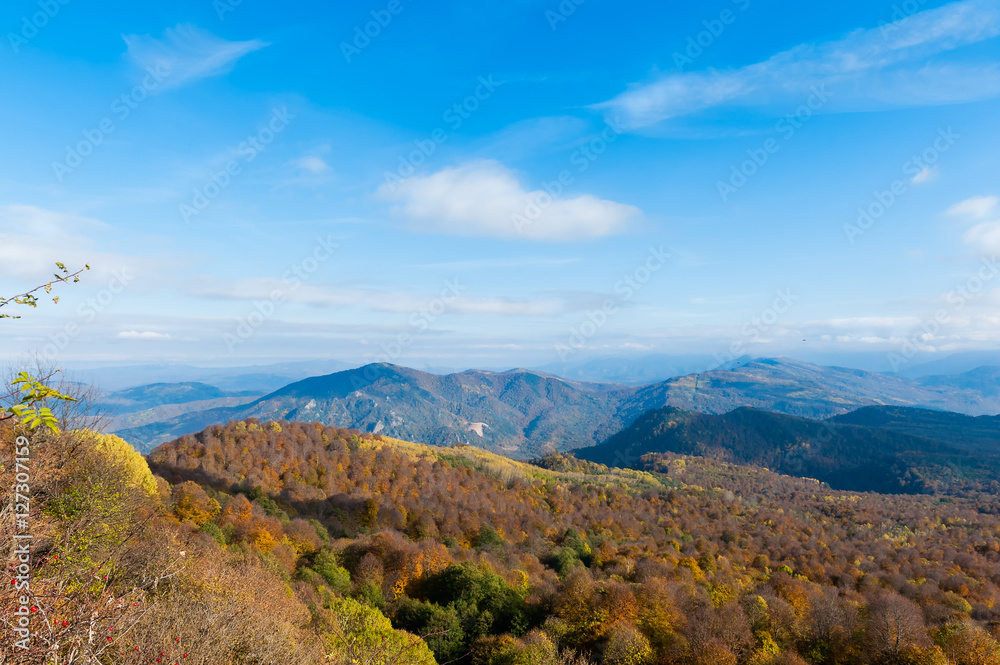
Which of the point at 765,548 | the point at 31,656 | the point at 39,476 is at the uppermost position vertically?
the point at 31,656

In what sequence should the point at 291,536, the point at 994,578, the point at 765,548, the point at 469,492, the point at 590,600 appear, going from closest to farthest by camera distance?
the point at 590,600 < the point at 291,536 < the point at 994,578 < the point at 765,548 < the point at 469,492

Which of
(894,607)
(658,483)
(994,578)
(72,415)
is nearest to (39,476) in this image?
(72,415)

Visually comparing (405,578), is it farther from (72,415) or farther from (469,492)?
(469,492)

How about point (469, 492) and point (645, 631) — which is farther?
point (469, 492)

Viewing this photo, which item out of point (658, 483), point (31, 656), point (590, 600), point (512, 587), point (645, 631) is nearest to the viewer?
point (31, 656)

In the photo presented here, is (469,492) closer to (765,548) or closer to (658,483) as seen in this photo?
(765,548)

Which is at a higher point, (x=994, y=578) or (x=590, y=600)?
(x=590, y=600)

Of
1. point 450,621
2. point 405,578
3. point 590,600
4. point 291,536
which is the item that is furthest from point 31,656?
point 291,536
